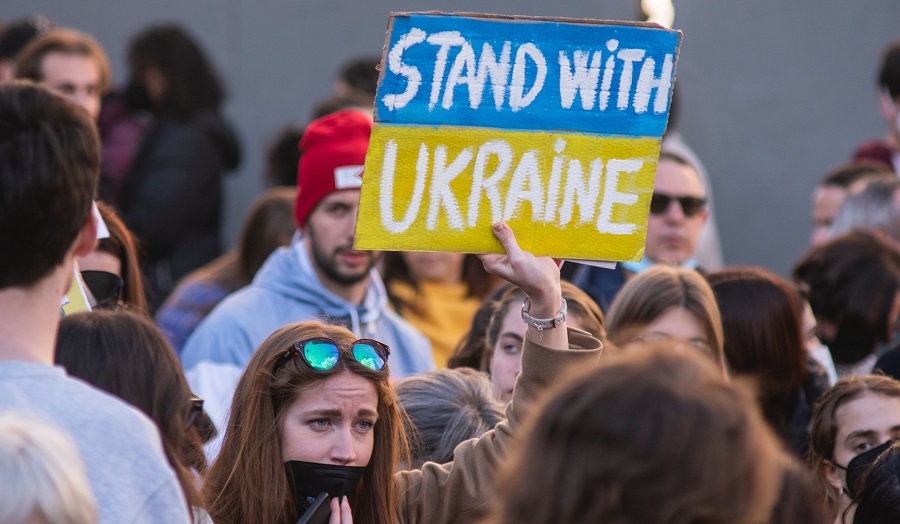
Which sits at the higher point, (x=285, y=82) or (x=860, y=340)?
(x=285, y=82)

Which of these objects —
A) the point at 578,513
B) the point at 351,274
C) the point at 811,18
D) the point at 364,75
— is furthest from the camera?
the point at 811,18

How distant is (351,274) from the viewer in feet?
16.6

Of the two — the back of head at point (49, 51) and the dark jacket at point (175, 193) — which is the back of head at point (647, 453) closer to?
the back of head at point (49, 51)

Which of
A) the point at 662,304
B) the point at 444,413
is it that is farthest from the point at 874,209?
the point at 444,413

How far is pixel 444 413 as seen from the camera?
12.2 ft

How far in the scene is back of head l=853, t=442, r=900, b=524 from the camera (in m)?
3.09

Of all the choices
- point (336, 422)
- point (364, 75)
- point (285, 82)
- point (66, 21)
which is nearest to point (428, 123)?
point (336, 422)

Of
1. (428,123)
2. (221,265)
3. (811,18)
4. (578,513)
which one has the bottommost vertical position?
(221,265)

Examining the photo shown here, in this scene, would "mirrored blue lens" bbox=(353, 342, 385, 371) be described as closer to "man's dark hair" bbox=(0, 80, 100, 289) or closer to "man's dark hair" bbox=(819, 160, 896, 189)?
"man's dark hair" bbox=(0, 80, 100, 289)

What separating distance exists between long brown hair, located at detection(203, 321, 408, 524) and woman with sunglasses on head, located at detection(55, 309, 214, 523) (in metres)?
0.31

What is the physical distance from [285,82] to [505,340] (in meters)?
4.97

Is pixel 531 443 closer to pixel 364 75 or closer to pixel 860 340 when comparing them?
pixel 860 340

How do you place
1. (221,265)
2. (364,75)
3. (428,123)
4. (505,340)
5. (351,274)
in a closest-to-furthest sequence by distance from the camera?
(428,123) < (505,340) < (351,274) < (221,265) < (364,75)

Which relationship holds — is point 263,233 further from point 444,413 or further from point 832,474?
point 832,474
